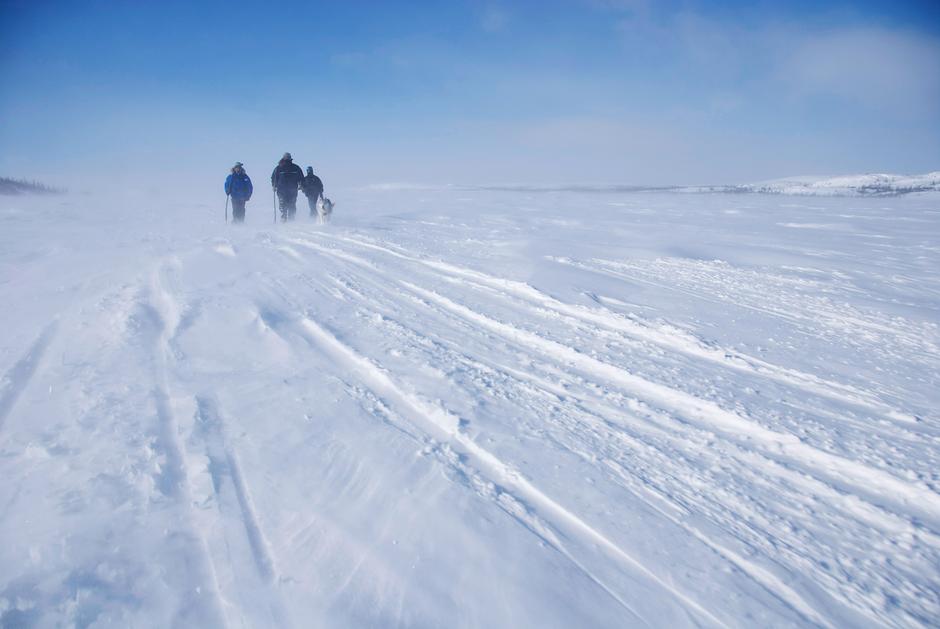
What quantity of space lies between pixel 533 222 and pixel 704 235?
4.34 meters

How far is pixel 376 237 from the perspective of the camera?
32.3 ft

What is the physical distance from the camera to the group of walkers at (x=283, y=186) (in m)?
12.4

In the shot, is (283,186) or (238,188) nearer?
(238,188)

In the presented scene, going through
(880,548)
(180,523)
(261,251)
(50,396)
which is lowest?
(880,548)

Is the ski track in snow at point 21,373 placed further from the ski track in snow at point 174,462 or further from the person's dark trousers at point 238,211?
the person's dark trousers at point 238,211

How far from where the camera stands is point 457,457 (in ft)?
9.04

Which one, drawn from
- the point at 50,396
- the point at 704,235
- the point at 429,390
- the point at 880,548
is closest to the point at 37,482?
the point at 50,396

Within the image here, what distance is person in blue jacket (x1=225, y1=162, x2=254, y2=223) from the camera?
12.3 meters

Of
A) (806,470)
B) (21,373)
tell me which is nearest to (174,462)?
(21,373)

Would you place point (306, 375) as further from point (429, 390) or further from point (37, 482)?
point (37, 482)

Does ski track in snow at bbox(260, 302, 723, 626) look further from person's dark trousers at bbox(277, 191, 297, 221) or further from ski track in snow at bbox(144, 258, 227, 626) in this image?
person's dark trousers at bbox(277, 191, 297, 221)

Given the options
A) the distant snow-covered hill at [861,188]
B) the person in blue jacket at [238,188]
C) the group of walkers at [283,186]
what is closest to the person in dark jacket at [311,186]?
the group of walkers at [283,186]

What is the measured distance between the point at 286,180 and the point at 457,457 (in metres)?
12.2

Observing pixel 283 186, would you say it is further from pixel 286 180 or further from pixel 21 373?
pixel 21 373
